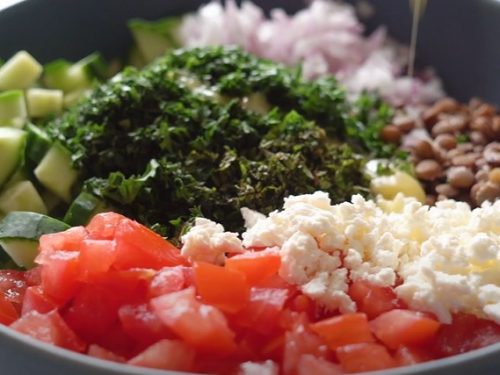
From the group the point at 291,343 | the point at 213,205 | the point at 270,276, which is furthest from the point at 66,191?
the point at 291,343

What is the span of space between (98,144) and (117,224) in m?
0.65

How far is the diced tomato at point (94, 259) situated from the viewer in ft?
5.81

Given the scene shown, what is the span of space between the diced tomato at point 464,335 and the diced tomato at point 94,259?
702 mm

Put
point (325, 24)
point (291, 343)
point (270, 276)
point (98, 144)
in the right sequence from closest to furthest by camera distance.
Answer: point (291, 343), point (270, 276), point (98, 144), point (325, 24)

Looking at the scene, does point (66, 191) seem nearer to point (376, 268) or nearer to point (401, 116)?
point (376, 268)

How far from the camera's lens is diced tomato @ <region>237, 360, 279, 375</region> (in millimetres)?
1627

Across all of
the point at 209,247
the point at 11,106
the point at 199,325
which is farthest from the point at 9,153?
the point at 199,325

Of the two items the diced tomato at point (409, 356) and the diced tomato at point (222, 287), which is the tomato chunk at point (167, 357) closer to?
the diced tomato at point (222, 287)

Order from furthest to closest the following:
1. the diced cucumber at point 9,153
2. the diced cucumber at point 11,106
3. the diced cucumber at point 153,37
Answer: the diced cucumber at point 153,37 < the diced cucumber at point 11,106 < the diced cucumber at point 9,153

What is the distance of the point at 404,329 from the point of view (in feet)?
5.51

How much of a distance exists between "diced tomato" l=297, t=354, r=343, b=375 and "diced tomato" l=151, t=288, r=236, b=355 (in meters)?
0.14

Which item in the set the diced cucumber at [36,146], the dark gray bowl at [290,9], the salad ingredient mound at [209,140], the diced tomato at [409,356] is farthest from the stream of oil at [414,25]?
the diced tomato at [409,356]

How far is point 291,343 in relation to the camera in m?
1.64

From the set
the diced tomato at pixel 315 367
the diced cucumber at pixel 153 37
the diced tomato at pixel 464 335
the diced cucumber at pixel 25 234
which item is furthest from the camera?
the diced cucumber at pixel 153 37
